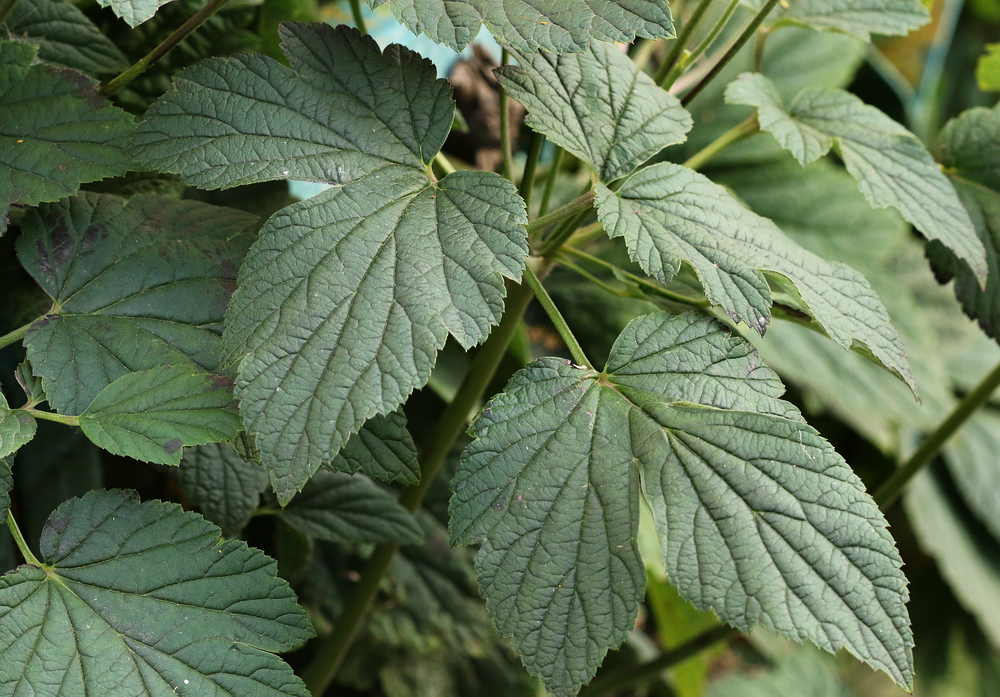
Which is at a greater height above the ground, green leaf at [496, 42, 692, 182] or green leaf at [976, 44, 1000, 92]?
green leaf at [976, 44, 1000, 92]

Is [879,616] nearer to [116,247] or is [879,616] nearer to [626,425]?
[626,425]

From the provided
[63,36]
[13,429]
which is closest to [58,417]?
[13,429]

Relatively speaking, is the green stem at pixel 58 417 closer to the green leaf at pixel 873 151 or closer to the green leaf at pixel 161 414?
the green leaf at pixel 161 414

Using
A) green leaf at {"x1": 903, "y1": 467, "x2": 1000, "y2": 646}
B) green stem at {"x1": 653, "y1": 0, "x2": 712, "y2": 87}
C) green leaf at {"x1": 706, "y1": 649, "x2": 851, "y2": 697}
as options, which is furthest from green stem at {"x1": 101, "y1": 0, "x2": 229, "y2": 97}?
green leaf at {"x1": 903, "y1": 467, "x2": 1000, "y2": 646}

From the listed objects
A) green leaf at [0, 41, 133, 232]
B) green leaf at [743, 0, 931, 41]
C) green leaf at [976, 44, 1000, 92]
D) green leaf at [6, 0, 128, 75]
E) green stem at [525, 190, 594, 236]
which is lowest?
green stem at [525, 190, 594, 236]

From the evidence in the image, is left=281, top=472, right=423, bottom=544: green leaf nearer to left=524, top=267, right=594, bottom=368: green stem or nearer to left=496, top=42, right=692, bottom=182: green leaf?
left=524, top=267, right=594, bottom=368: green stem

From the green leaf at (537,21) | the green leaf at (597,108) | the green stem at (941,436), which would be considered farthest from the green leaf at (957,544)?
the green leaf at (537,21)

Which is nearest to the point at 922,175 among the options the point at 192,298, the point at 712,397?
the point at 712,397
